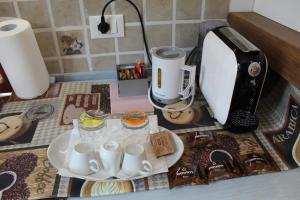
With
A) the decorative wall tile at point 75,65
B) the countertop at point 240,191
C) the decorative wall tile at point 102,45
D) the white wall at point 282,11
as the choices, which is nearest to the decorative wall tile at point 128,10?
the decorative wall tile at point 102,45

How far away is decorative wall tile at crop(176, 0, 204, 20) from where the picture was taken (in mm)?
937

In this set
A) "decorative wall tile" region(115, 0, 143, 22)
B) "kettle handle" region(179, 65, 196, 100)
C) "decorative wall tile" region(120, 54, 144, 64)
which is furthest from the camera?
"decorative wall tile" region(120, 54, 144, 64)

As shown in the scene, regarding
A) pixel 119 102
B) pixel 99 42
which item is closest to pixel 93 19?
pixel 99 42

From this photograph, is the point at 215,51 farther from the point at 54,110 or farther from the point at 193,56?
the point at 54,110

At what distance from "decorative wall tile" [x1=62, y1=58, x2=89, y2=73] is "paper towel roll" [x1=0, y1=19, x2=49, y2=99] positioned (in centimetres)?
11

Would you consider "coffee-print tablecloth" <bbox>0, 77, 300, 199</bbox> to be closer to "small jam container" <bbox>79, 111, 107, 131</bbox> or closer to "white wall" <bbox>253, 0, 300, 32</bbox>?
"small jam container" <bbox>79, 111, 107, 131</bbox>

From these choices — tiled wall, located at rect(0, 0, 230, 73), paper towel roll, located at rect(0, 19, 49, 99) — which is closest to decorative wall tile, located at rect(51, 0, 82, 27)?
tiled wall, located at rect(0, 0, 230, 73)

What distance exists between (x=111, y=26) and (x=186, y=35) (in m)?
0.29

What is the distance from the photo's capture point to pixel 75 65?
1013 mm

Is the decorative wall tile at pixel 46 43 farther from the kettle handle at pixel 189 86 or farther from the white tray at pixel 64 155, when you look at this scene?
the kettle handle at pixel 189 86

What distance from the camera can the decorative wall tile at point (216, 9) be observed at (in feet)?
3.13

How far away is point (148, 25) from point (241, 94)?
1.48 ft

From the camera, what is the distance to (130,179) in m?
0.61

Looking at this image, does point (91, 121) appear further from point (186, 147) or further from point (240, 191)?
point (240, 191)
